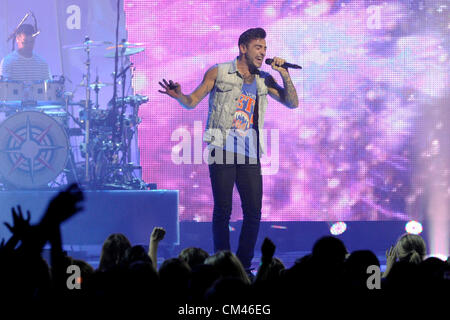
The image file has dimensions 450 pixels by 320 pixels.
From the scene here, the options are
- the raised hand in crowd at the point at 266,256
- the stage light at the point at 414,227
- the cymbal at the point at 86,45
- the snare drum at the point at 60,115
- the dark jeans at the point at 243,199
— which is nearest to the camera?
the raised hand in crowd at the point at 266,256

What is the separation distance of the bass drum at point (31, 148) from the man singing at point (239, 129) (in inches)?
108

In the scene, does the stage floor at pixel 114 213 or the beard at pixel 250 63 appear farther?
the stage floor at pixel 114 213

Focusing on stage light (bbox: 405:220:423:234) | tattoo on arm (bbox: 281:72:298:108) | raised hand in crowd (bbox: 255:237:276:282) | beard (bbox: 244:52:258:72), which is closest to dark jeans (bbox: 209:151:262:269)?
tattoo on arm (bbox: 281:72:298:108)

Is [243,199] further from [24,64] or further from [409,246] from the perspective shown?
[24,64]

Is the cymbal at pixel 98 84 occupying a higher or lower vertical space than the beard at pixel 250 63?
higher

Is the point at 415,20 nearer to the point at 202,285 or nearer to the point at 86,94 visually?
the point at 86,94

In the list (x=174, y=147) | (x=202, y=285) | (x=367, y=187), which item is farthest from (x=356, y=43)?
(x=202, y=285)

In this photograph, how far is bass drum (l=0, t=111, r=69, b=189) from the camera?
6285 millimetres

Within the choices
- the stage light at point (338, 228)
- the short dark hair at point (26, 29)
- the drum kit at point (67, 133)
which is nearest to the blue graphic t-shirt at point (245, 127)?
the drum kit at point (67, 133)

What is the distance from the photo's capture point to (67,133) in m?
6.65

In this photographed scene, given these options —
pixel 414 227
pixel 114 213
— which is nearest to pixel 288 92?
pixel 114 213

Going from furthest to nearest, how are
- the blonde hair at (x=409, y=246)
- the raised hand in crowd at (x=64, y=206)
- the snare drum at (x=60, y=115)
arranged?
the snare drum at (x=60, y=115)
the blonde hair at (x=409, y=246)
the raised hand in crowd at (x=64, y=206)

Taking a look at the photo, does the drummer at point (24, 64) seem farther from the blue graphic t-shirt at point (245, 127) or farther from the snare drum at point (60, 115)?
the blue graphic t-shirt at point (245, 127)

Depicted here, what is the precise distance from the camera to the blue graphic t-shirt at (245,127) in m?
3.86
